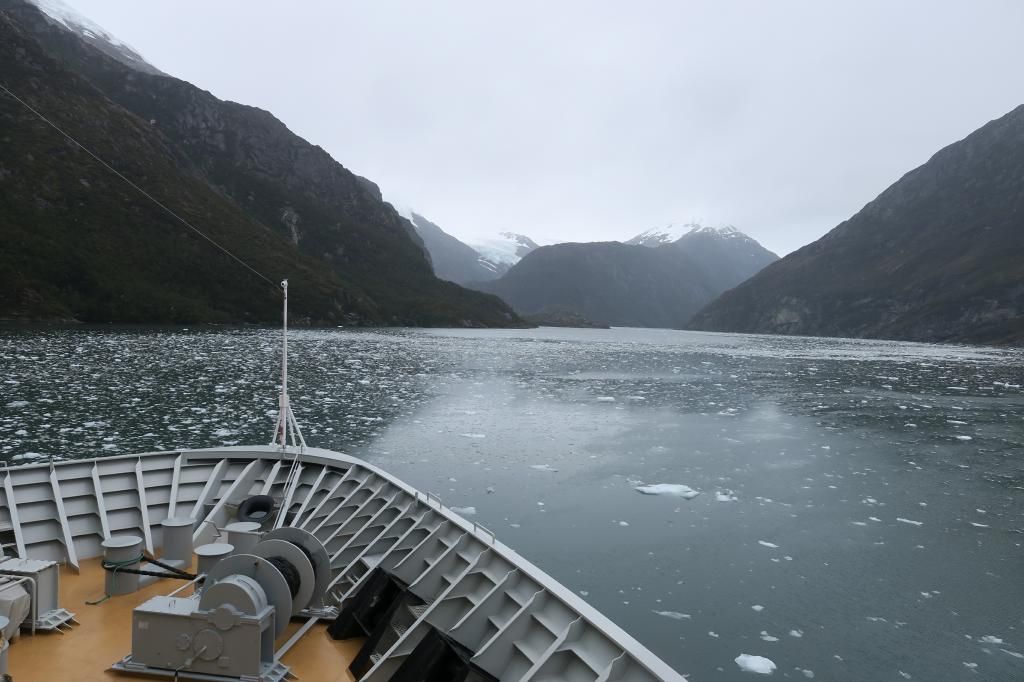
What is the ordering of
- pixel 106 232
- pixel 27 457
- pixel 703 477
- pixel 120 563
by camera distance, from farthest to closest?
pixel 106 232 < pixel 703 477 < pixel 27 457 < pixel 120 563

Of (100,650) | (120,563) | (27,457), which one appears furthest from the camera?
(27,457)

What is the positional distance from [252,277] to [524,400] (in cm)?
9686

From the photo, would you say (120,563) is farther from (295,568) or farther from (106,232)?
(106,232)

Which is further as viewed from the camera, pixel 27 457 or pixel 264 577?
pixel 27 457

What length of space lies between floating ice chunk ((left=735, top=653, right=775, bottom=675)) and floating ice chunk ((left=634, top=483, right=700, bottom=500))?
759 centimetres

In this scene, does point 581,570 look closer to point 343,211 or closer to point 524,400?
point 524,400

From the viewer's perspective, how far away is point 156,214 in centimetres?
11006

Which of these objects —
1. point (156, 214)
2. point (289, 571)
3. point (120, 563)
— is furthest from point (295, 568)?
point (156, 214)

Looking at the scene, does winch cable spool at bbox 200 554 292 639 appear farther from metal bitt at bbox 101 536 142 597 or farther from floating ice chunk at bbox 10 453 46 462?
floating ice chunk at bbox 10 453 46 462

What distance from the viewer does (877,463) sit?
1955 cm

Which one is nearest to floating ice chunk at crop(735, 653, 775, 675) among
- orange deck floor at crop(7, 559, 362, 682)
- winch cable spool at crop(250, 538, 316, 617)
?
orange deck floor at crop(7, 559, 362, 682)

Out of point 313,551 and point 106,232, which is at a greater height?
point 106,232

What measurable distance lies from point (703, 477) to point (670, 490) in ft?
6.91

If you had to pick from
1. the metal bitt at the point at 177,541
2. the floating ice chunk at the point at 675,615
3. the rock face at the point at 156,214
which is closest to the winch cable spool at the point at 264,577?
the metal bitt at the point at 177,541
